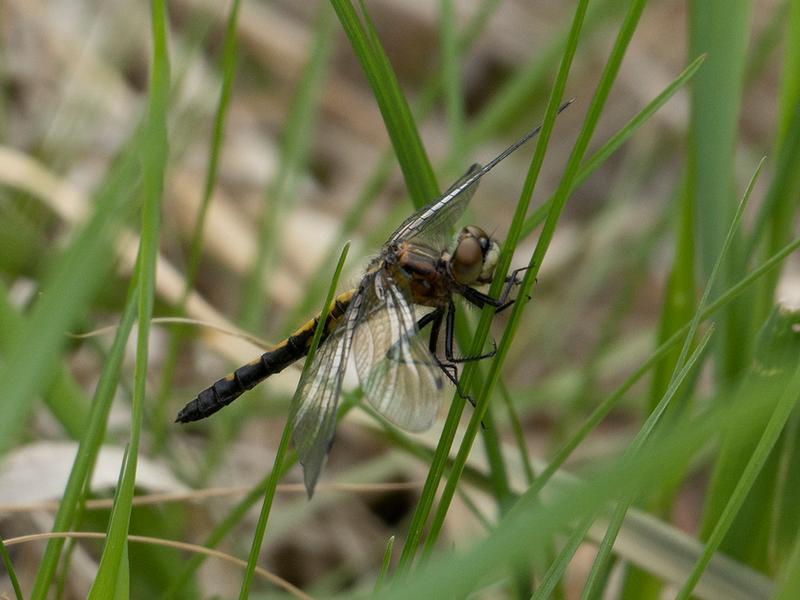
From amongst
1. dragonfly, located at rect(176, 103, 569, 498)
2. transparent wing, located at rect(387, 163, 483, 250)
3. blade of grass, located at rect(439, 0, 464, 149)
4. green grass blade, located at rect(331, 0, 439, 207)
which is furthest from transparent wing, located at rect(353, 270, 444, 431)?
blade of grass, located at rect(439, 0, 464, 149)

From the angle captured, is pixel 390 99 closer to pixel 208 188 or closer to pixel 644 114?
pixel 644 114

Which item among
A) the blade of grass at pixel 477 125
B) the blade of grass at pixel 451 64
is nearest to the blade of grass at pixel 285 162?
the blade of grass at pixel 477 125

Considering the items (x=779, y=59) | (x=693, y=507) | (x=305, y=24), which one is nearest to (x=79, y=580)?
(x=693, y=507)

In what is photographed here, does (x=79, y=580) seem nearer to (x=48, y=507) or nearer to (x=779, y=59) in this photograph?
(x=48, y=507)

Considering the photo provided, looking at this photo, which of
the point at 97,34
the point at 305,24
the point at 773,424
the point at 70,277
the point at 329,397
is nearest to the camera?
the point at 70,277

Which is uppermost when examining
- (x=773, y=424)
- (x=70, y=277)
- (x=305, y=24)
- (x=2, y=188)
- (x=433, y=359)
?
(x=305, y=24)

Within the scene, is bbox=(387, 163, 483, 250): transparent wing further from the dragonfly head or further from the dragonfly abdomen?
the dragonfly abdomen

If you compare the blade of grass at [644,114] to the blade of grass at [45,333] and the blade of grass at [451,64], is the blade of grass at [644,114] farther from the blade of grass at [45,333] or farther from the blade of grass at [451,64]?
the blade of grass at [451,64]
